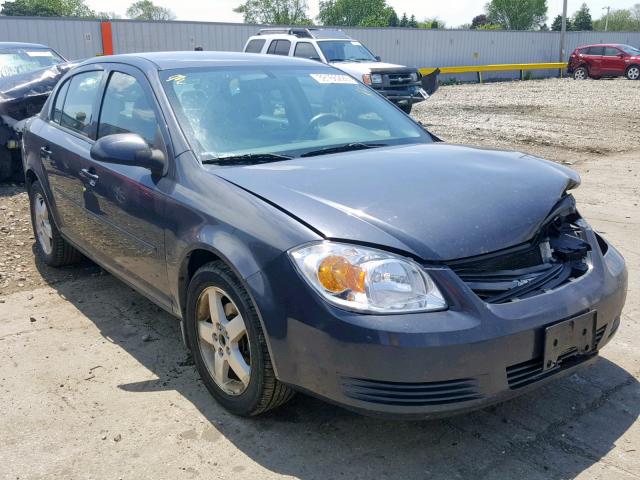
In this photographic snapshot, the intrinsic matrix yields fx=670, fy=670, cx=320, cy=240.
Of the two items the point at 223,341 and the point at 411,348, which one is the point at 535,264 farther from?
the point at 223,341

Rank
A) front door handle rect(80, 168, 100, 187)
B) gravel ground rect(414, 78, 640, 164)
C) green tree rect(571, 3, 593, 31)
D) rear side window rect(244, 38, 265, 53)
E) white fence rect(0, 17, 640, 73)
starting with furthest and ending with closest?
green tree rect(571, 3, 593, 31), white fence rect(0, 17, 640, 73), rear side window rect(244, 38, 265, 53), gravel ground rect(414, 78, 640, 164), front door handle rect(80, 168, 100, 187)

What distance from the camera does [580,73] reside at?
31953 mm

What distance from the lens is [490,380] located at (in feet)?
8.43

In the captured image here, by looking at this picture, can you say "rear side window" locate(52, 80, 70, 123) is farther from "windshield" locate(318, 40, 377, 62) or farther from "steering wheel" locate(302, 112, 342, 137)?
"windshield" locate(318, 40, 377, 62)

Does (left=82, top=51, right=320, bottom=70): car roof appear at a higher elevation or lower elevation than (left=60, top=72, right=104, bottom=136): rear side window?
higher

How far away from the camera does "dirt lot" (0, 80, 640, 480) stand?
2779 millimetres

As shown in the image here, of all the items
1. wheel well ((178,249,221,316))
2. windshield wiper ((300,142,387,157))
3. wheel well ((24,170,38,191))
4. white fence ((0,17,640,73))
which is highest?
white fence ((0,17,640,73))

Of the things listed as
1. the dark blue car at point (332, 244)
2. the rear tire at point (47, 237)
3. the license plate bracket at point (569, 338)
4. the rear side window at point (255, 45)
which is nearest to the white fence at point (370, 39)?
the rear side window at point (255, 45)

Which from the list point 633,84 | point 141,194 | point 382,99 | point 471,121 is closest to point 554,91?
point 633,84

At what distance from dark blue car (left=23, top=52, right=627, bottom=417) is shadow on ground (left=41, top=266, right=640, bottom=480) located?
0.20 metres

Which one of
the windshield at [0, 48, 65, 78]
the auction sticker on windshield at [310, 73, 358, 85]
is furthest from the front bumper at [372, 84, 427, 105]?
the auction sticker on windshield at [310, 73, 358, 85]

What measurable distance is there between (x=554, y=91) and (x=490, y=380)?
24.2 m

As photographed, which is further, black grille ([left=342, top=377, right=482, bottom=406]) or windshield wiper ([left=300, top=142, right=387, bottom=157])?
windshield wiper ([left=300, top=142, right=387, bottom=157])

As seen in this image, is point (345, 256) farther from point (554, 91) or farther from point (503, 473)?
point (554, 91)
